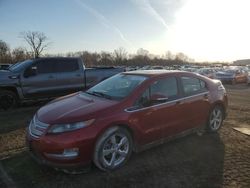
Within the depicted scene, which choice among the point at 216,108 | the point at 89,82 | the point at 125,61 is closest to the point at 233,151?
the point at 216,108

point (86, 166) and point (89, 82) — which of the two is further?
point (89, 82)

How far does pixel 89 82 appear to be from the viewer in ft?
37.1

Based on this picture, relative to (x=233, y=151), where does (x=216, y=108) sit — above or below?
above

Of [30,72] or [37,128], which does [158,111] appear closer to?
[37,128]

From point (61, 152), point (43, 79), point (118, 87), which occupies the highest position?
point (118, 87)

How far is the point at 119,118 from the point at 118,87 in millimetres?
1092

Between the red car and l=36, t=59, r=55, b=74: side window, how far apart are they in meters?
5.10

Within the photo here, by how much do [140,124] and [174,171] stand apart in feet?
3.10

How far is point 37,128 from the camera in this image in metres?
4.52

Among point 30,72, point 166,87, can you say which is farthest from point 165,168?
point 30,72

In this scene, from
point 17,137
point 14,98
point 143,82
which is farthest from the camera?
point 14,98

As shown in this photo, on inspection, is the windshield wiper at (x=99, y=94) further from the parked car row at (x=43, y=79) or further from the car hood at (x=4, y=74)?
the car hood at (x=4, y=74)

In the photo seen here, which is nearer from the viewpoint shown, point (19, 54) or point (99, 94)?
point (99, 94)

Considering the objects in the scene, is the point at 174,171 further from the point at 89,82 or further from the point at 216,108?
the point at 89,82
